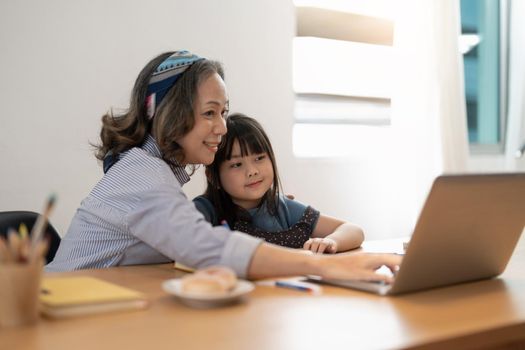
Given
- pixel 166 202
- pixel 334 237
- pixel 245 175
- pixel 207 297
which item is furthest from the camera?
pixel 245 175

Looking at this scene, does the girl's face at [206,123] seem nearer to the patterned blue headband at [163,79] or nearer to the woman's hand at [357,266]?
the patterned blue headband at [163,79]

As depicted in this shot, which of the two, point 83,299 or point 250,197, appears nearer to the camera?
point 83,299

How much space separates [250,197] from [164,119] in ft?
1.61

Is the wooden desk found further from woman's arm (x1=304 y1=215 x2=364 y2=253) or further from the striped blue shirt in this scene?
woman's arm (x1=304 y1=215 x2=364 y2=253)

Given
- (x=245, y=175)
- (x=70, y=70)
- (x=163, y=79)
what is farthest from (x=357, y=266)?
(x=70, y=70)

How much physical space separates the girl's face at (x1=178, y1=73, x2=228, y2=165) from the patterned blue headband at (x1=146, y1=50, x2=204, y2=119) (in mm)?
65

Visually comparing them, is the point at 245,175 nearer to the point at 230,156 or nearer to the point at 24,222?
the point at 230,156

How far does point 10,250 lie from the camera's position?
0.84m

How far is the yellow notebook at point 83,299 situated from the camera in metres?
0.89

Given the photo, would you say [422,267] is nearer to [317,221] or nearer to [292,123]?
[317,221]

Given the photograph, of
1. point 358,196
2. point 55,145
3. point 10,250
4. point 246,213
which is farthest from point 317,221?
point 358,196

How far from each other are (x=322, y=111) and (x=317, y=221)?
4.71ft

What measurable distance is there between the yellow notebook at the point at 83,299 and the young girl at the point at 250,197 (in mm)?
903

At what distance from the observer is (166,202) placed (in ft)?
4.08
